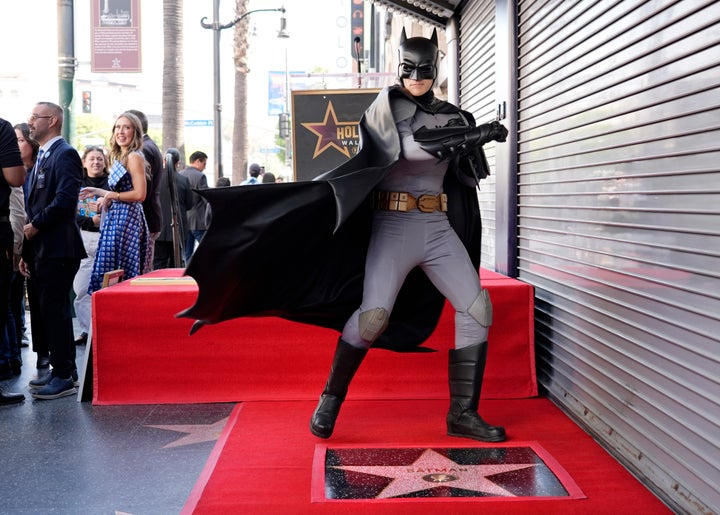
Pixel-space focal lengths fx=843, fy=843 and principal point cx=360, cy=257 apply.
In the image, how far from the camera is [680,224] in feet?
11.3

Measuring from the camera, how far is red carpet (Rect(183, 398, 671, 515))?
3494 mm

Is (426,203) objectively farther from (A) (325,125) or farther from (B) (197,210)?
(B) (197,210)

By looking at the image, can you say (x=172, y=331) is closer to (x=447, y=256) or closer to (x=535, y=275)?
(x=447, y=256)

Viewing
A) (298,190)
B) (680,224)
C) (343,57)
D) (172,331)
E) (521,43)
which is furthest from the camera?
(343,57)

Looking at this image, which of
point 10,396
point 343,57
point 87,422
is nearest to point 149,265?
point 10,396

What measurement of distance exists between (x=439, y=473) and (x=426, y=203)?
54.5 inches

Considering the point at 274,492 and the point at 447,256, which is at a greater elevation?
the point at 447,256

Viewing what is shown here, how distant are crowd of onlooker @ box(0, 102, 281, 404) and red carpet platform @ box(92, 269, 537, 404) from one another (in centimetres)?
49

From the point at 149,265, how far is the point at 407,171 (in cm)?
341

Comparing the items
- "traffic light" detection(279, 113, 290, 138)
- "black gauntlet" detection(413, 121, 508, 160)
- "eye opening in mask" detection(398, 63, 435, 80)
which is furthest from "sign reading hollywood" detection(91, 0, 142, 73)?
"traffic light" detection(279, 113, 290, 138)

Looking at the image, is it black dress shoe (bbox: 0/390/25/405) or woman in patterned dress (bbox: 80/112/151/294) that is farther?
woman in patterned dress (bbox: 80/112/151/294)

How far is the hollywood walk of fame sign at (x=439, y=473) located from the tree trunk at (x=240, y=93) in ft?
63.9

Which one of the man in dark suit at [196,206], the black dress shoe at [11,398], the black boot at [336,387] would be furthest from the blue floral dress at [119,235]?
the man in dark suit at [196,206]

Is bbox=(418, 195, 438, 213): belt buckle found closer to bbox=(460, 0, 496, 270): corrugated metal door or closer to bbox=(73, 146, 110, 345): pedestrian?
bbox=(460, 0, 496, 270): corrugated metal door
